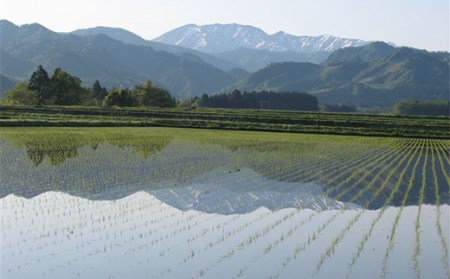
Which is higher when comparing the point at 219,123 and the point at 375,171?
the point at 375,171

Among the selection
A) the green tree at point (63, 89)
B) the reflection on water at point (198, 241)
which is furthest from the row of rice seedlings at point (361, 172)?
the green tree at point (63, 89)

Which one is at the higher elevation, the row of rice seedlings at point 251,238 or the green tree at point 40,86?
the green tree at point 40,86

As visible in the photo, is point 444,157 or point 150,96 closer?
point 444,157

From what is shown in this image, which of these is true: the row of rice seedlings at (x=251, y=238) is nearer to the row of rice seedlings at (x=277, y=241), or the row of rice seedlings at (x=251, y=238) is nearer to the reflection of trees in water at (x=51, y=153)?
the row of rice seedlings at (x=277, y=241)

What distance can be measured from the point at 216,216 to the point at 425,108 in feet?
531

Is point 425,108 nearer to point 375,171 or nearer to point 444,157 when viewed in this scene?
point 444,157

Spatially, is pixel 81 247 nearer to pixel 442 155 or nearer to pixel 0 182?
pixel 0 182

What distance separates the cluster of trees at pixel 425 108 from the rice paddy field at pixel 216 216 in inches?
5530

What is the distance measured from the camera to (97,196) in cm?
1673

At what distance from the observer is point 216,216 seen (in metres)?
14.7

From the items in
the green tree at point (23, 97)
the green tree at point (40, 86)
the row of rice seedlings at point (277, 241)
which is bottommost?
the green tree at point (23, 97)

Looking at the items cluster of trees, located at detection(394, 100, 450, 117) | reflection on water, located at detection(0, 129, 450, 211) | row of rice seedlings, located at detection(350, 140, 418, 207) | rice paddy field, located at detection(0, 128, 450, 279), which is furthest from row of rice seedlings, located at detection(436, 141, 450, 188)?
cluster of trees, located at detection(394, 100, 450, 117)

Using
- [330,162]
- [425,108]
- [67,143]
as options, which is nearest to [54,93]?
[67,143]

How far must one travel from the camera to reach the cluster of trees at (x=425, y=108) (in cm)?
15838
